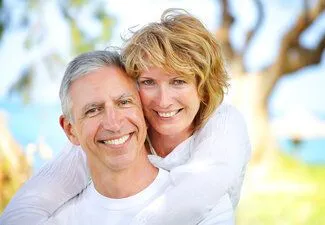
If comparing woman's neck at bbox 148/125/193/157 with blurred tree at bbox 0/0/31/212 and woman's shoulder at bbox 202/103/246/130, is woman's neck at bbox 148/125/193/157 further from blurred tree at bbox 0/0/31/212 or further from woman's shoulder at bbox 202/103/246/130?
blurred tree at bbox 0/0/31/212

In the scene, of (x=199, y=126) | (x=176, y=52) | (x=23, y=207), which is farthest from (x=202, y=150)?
(x=23, y=207)

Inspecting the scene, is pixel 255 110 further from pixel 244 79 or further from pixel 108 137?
pixel 108 137

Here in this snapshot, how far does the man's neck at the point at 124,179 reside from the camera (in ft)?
5.91

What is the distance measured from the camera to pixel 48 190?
76.1 inches

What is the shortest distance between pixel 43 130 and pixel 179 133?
13.1ft

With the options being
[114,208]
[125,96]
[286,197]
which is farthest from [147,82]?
[286,197]

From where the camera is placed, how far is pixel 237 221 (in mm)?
5855

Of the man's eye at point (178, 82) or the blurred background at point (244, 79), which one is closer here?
the man's eye at point (178, 82)

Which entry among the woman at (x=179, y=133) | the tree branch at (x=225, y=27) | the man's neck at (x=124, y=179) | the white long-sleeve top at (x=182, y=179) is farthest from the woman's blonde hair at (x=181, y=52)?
the tree branch at (x=225, y=27)

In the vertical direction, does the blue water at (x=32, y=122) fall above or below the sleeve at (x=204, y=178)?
below

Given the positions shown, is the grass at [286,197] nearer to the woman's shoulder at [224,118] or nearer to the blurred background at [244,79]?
the blurred background at [244,79]

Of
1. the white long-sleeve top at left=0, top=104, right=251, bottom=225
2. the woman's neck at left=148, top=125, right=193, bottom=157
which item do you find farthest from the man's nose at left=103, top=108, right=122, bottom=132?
the woman's neck at left=148, top=125, right=193, bottom=157

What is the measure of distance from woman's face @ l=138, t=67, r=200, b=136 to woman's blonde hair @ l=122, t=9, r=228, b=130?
0.03 m

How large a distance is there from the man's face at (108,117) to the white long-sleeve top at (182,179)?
154mm
